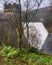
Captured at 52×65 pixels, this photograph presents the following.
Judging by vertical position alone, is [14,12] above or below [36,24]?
above

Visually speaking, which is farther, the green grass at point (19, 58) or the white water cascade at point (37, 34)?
the white water cascade at point (37, 34)

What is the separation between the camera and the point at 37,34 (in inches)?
440

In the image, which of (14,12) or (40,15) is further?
(40,15)

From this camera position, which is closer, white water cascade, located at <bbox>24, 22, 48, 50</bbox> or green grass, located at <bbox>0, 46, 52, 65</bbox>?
green grass, located at <bbox>0, 46, 52, 65</bbox>

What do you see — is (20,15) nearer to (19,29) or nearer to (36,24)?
(19,29)

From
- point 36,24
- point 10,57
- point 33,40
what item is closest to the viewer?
point 10,57

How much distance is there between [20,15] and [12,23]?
715 millimetres

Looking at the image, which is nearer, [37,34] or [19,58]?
[19,58]

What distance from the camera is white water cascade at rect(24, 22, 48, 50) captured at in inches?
416

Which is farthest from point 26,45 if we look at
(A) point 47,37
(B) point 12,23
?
(A) point 47,37

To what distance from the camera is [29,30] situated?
10656 millimetres

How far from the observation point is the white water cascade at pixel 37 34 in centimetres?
1057

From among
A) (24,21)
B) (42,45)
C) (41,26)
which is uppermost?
(24,21)

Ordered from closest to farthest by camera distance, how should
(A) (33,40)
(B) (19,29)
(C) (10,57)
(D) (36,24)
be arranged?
(C) (10,57) < (B) (19,29) < (A) (33,40) < (D) (36,24)
